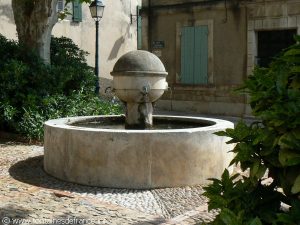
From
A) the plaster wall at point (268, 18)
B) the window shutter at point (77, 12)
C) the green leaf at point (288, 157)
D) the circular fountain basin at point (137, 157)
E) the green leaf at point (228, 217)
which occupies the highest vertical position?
the window shutter at point (77, 12)

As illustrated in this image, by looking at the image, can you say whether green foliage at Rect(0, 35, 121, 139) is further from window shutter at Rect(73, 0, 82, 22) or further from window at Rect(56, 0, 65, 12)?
window at Rect(56, 0, 65, 12)

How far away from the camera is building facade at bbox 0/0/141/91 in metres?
18.6

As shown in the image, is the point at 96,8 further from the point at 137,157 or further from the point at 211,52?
the point at 137,157

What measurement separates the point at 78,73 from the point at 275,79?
801cm

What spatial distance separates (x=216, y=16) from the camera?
46.1 feet

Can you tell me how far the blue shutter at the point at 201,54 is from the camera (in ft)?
46.9

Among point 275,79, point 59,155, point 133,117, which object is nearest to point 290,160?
point 275,79

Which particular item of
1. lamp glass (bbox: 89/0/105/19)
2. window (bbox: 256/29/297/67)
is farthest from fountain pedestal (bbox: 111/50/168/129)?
window (bbox: 256/29/297/67)

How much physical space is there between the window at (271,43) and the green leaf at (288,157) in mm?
11462

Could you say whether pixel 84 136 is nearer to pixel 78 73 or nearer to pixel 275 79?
pixel 275 79

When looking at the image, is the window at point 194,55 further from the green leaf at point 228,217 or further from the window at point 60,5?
the green leaf at point 228,217

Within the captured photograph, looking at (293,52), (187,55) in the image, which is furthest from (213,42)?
(293,52)

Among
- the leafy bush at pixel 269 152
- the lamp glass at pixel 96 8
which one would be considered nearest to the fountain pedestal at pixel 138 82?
the leafy bush at pixel 269 152

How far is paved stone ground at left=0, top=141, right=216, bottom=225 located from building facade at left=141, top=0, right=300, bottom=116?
27.9ft
